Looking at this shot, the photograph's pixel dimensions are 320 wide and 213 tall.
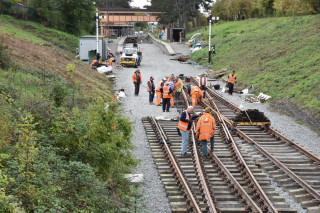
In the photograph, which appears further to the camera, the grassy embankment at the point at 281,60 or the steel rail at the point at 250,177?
the grassy embankment at the point at 281,60

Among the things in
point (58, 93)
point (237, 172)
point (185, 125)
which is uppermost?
point (58, 93)

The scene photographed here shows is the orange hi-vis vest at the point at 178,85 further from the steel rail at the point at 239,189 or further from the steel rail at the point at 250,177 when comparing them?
the steel rail at the point at 239,189

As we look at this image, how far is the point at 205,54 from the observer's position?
44.1 m

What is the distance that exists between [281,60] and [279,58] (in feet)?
3.02

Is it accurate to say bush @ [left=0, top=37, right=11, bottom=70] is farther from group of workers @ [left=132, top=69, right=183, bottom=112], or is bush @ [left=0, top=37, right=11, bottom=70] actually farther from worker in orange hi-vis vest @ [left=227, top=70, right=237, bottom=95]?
worker in orange hi-vis vest @ [left=227, top=70, right=237, bottom=95]

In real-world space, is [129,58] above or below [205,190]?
above

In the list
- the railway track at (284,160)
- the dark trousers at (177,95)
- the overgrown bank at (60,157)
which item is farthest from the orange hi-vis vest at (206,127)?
the dark trousers at (177,95)

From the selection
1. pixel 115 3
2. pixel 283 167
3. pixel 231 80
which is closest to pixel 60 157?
pixel 283 167

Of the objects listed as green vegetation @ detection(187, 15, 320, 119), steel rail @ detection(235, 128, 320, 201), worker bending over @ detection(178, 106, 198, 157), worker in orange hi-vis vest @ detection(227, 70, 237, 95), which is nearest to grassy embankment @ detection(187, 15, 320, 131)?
green vegetation @ detection(187, 15, 320, 119)

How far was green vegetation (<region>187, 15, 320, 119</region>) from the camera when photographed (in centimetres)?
2150

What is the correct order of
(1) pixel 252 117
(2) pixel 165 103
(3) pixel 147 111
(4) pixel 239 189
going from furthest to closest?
(3) pixel 147 111
(2) pixel 165 103
(1) pixel 252 117
(4) pixel 239 189

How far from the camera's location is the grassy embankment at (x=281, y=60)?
A: 2036 cm

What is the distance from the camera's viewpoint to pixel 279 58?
1139 inches

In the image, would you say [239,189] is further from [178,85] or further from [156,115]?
[178,85]
